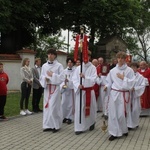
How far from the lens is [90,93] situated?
10.4 meters

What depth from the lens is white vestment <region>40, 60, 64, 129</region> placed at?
1015 cm

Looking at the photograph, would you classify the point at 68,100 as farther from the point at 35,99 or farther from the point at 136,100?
the point at 35,99

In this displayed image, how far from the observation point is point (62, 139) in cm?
910

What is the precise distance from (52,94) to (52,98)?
111mm

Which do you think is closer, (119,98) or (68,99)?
(119,98)

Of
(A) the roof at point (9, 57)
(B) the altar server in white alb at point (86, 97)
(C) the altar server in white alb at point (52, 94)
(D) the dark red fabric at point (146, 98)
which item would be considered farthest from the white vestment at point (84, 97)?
(A) the roof at point (9, 57)

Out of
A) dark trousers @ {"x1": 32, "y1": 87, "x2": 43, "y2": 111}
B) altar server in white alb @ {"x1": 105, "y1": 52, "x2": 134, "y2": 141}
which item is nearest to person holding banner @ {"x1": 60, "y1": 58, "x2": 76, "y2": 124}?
dark trousers @ {"x1": 32, "y1": 87, "x2": 43, "y2": 111}

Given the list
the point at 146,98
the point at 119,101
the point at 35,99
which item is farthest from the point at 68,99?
the point at 146,98

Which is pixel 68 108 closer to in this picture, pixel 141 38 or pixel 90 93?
pixel 90 93

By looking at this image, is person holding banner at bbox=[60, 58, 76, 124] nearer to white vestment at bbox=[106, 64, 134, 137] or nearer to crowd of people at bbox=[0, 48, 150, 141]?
crowd of people at bbox=[0, 48, 150, 141]

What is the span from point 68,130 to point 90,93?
117 centimetres

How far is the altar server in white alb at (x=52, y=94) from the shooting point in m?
10.2

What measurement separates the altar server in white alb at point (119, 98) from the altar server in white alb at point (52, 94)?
1.50 meters

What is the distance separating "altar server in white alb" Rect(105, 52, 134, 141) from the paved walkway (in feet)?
0.90
